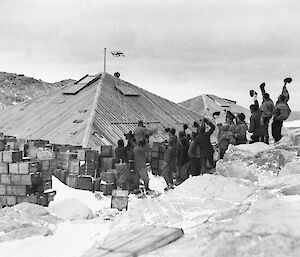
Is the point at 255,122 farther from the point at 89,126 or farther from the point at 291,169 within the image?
the point at 89,126

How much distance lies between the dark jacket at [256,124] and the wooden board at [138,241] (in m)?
6.43

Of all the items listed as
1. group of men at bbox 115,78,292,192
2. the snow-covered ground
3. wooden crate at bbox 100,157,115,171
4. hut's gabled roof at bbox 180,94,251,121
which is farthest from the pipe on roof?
hut's gabled roof at bbox 180,94,251,121

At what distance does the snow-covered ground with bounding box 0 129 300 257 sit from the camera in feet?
9.36

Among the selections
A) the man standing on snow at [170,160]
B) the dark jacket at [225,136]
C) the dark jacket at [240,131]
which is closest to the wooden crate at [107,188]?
the man standing on snow at [170,160]

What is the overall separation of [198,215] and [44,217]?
132 inches

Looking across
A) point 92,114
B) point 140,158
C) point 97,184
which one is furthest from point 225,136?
point 92,114

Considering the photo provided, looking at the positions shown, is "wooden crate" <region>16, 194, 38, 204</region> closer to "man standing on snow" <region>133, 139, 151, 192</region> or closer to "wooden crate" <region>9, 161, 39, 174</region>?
"wooden crate" <region>9, 161, 39, 174</region>

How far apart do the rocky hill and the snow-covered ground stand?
43338 millimetres

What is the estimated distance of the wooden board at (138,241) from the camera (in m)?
3.08

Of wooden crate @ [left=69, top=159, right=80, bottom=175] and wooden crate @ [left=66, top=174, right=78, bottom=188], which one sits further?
wooden crate @ [left=69, top=159, right=80, bottom=175]

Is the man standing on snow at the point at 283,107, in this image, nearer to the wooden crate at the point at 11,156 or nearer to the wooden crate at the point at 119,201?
the wooden crate at the point at 119,201

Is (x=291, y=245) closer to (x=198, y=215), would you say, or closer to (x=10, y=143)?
(x=198, y=215)

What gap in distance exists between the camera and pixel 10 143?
13148mm

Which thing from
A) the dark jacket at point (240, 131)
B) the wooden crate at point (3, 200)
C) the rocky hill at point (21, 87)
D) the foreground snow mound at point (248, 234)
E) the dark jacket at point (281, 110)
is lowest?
the wooden crate at point (3, 200)
